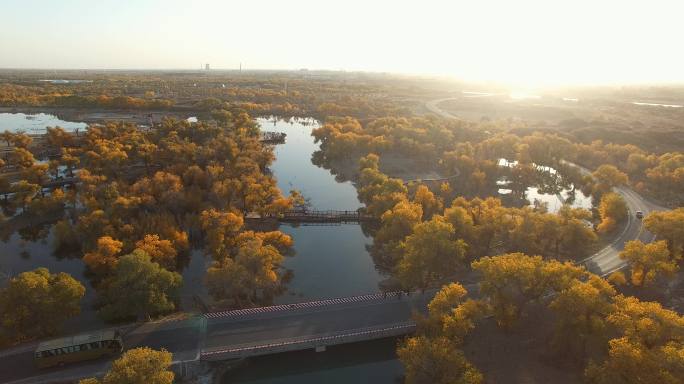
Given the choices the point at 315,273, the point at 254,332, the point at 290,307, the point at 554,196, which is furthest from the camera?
the point at 554,196

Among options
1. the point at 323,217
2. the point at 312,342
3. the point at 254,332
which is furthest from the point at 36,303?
the point at 323,217

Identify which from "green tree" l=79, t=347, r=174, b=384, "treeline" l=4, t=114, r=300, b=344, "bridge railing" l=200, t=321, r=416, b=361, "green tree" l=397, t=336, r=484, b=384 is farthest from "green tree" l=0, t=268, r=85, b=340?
"green tree" l=397, t=336, r=484, b=384

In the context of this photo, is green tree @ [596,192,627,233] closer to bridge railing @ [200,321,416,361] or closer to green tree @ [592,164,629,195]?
green tree @ [592,164,629,195]

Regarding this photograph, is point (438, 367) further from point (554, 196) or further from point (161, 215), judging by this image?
point (554, 196)

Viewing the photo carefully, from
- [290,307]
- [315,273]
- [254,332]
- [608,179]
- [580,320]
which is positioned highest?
[608,179]

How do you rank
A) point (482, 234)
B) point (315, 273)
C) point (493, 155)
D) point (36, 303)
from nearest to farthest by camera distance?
1. point (36, 303)
2. point (315, 273)
3. point (482, 234)
4. point (493, 155)
